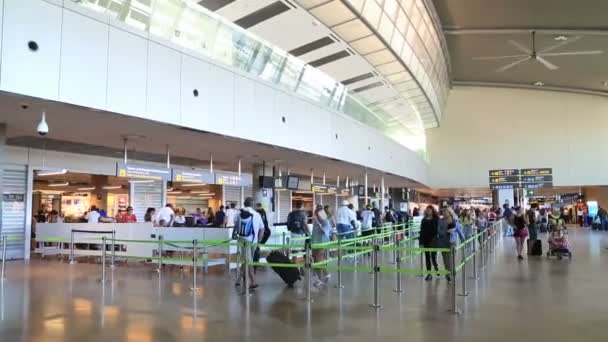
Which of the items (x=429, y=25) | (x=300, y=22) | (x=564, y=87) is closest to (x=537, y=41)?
(x=429, y=25)

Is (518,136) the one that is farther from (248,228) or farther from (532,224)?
(248,228)

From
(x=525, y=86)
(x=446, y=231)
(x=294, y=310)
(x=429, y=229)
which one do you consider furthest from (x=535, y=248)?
(x=525, y=86)

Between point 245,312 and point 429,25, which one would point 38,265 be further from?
point 429,25

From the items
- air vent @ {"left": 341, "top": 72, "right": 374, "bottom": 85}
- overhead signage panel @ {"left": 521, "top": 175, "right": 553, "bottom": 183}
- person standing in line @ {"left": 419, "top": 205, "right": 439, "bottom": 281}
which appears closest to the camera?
person standing in line @ {"left": 419, "top": 205, "right": 439, "bottom": 281}

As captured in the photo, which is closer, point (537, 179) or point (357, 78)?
point (357, 78)

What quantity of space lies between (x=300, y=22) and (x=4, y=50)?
8300mm

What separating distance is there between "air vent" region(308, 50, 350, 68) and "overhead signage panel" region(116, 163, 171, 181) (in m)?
6.63

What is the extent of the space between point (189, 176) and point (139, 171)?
7.23 ft

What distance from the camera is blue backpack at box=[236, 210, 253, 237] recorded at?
960 cm

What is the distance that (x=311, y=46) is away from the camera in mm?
16094

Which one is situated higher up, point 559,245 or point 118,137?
point 118,137

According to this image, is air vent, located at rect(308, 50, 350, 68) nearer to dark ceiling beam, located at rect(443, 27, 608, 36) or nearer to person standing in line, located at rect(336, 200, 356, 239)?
person standing in line, located at rect(336, 200, 356, 239)

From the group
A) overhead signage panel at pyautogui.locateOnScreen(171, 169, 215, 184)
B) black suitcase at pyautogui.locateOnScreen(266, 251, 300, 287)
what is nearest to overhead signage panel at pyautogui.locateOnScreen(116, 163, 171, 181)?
overhead signage panel at pyautogui.locateOnScreen(171, 169, 215, 184)

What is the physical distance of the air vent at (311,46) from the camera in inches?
624
